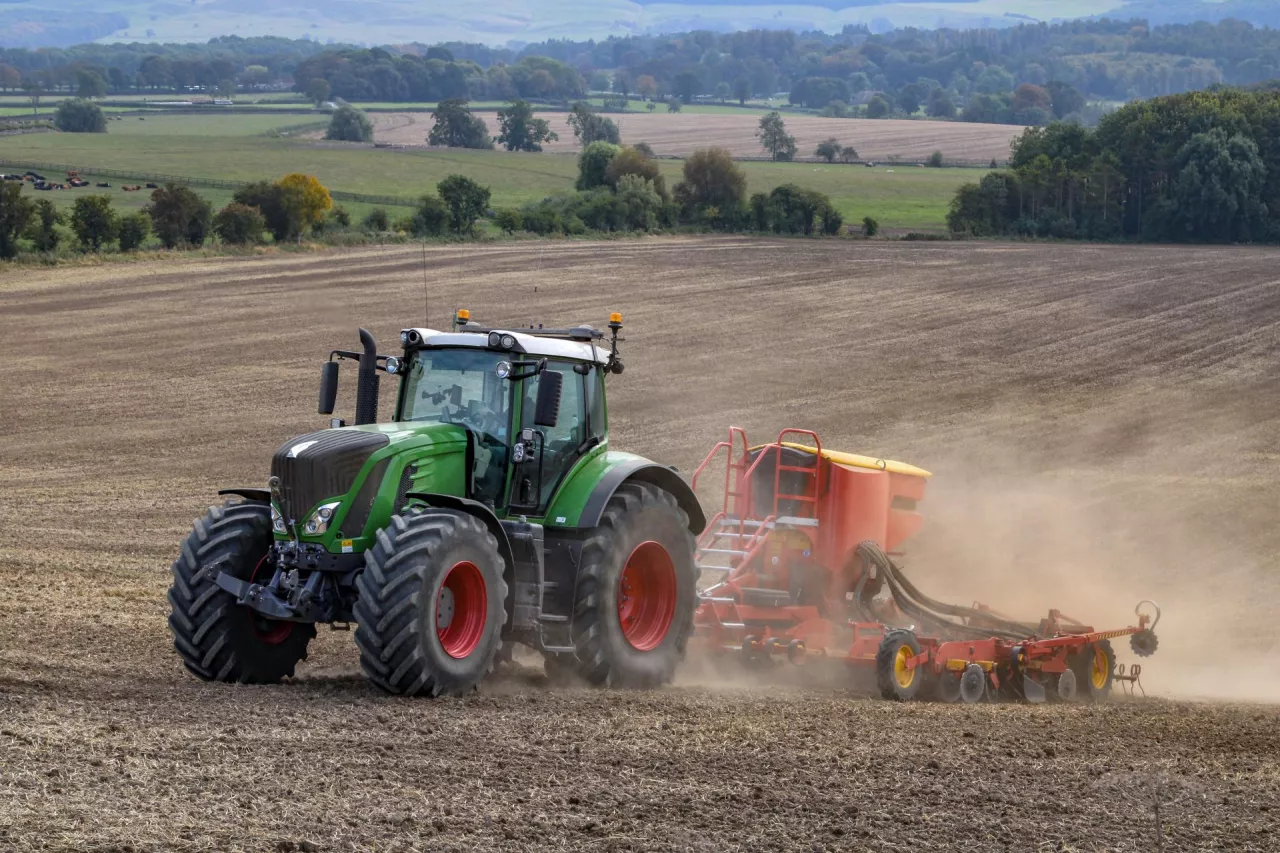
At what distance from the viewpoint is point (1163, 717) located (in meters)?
11.9

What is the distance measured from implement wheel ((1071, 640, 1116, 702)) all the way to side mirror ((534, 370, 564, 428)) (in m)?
6.33

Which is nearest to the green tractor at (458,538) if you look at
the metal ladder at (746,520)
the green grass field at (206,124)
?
the metal ladder at (746,520)

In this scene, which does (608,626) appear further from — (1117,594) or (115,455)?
(115,455)

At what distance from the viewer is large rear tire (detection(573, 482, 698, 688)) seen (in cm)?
1123

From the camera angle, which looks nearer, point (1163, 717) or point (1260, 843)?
point (1260, 843)

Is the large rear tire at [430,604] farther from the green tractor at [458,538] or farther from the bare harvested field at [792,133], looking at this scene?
the bare harvested field at [792,133]

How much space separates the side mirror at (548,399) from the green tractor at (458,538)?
14 mm

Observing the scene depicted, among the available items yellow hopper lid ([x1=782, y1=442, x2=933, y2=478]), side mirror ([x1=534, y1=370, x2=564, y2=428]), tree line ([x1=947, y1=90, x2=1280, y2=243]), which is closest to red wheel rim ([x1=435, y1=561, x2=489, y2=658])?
side mirror ([x1=534, y1=370, x2=564, y2=428])

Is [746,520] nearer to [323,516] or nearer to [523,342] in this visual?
[523,342]

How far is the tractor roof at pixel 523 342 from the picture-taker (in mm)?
11344

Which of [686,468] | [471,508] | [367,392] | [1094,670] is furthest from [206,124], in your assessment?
[471,508]

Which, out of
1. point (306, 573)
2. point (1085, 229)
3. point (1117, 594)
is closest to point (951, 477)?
point (1117, 594)

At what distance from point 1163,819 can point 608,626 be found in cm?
421

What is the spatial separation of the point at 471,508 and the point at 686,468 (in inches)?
518
